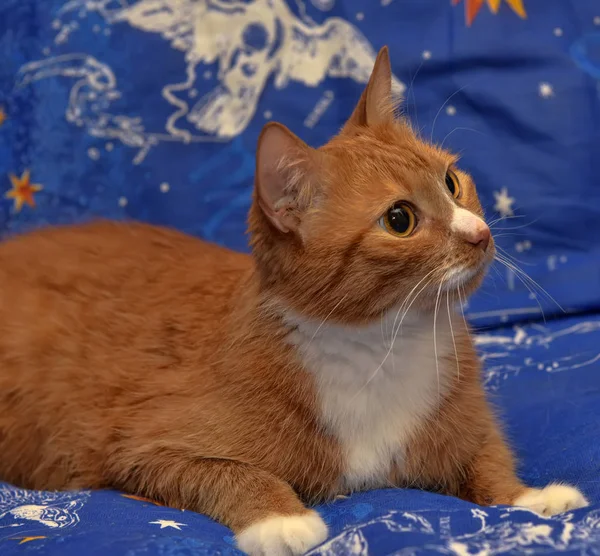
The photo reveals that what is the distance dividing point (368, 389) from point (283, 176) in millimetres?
351

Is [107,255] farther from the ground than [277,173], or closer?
closer

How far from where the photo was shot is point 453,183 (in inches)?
50.3

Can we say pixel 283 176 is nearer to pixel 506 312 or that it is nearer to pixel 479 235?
pixel 479 235

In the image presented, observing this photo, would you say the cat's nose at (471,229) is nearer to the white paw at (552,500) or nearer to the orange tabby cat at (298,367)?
the orange tabby cat at (298,367)

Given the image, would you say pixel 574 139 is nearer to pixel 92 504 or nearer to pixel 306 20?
pixel 306 20

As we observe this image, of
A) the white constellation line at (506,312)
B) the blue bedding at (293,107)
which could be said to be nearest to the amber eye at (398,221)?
the blue bedding at (293,107)

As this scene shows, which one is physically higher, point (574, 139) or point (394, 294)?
point (574, 139)

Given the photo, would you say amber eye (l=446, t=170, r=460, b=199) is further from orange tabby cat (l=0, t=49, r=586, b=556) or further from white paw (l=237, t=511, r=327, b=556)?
white paw (l=237, t=511, r=327, b=556)

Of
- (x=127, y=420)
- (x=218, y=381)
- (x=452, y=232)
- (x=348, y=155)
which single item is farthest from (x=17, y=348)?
(x=452, y=232)

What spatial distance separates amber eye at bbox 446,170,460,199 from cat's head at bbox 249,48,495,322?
34mm

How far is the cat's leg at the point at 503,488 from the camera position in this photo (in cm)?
115

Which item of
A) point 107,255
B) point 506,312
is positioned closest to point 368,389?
point 107,255

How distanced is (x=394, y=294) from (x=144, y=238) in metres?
0.70

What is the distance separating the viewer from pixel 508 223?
2057 mm
